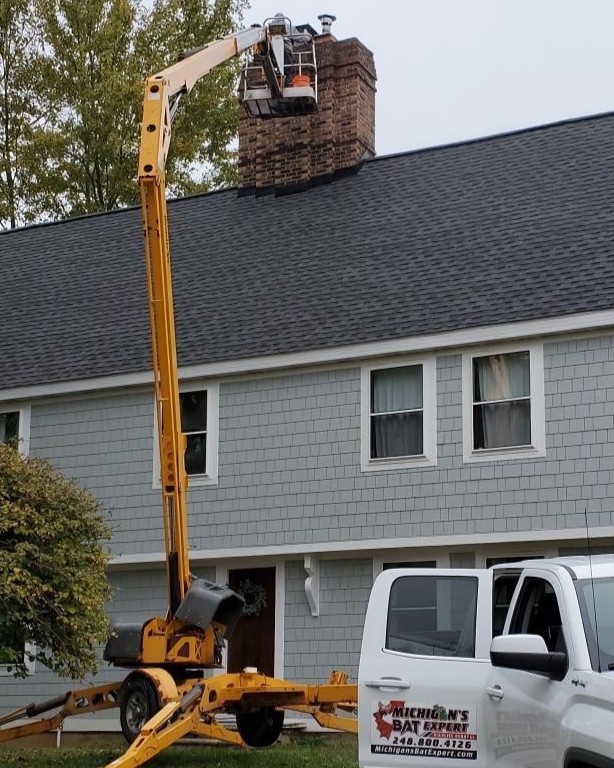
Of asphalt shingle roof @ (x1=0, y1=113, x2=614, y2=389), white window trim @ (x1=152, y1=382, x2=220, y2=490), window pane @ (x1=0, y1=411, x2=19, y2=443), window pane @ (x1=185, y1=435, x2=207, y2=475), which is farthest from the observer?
window pane @ (x1=0, y1=411, x2=19, y2=443)

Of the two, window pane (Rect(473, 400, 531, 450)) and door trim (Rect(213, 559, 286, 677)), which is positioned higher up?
window pane (Rect(473, 400, 531, 450))

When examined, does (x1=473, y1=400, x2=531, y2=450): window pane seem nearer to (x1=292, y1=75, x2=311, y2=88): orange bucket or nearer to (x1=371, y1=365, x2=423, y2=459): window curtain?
(x1=371, y1=365, x2=423, y2=459): window curtain

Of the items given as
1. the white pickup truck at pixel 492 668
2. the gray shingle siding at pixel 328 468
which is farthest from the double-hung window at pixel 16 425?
the white pickup truck at pixel 492 668

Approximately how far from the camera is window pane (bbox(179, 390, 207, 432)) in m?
20.1

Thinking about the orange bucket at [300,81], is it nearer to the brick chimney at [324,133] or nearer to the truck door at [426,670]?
the brick chimney at [324,133]

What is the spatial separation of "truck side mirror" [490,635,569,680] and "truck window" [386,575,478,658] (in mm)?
1103

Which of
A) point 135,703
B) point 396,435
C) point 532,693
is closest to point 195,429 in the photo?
point 396,435

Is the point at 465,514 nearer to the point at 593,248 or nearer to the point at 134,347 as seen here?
the point at 593,248

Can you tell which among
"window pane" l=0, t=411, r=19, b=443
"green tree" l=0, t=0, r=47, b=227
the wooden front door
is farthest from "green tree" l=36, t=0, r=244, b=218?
the wooden front door

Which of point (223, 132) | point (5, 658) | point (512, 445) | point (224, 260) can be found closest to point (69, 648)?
point (5, 658)

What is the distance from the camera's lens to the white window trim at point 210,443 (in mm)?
19688

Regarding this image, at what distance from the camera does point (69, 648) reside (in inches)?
584

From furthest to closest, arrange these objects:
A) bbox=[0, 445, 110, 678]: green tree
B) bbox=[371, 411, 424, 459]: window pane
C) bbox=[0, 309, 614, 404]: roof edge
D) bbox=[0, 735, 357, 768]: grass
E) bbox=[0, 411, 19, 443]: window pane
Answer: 1. bbox=[0, 411, 19, 443]: window pane
2. bbox=[371, 411, 424, 459]: window pane
3. bbox=[0, 309, 614, 404]: roof edge
4. bbox=[0, 735, 357, 768]: grass
5. bbox=[0, 445, 110, 678]: green tree

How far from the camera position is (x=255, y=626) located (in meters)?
19.2
